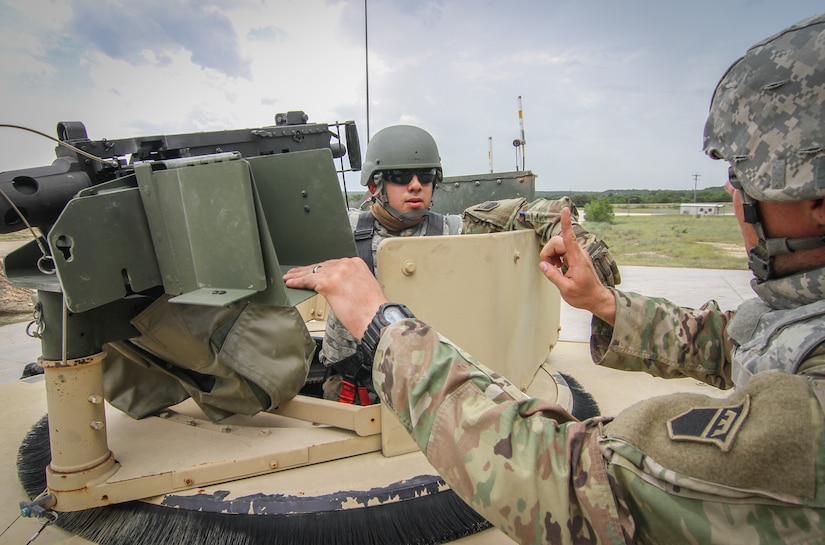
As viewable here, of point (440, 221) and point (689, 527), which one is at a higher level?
point (440, 221)

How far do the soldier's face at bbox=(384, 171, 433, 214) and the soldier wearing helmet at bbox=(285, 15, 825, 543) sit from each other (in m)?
1.93

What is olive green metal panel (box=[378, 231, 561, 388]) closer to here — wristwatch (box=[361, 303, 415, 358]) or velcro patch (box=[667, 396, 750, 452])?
wristwatch (box=[361, 303, 415, 358])

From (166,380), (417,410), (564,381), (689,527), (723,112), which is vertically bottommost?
(564,381)

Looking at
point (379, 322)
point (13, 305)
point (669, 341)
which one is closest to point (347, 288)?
point (379, 322)

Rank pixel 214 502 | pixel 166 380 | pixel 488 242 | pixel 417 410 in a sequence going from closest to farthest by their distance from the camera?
pixel 417 410
pixel 214 502
pixel 488 242
pixel 166 380

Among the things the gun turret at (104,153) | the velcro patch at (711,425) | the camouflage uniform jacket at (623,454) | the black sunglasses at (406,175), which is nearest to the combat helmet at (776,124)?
the camouflage uniform jacket at (623,454)

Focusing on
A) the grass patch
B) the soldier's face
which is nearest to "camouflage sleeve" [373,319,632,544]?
the soldier's face

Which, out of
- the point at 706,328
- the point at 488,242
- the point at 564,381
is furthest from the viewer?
the point at 564,381

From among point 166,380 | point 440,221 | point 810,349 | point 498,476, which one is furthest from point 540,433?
point 440,221

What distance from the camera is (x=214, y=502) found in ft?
6.22

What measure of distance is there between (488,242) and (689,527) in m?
1.43

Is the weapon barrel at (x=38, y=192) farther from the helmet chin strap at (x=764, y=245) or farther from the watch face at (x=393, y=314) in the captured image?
the helmet chin strap at (x=764, y=245)

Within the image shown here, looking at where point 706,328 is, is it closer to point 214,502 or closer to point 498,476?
point 498,476

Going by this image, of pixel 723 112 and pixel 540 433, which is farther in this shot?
pixel 723 112
